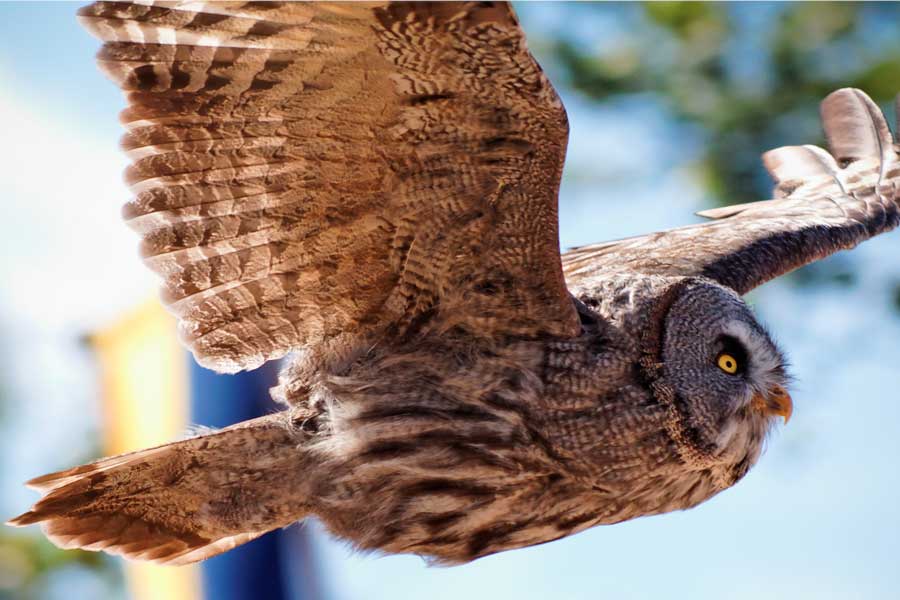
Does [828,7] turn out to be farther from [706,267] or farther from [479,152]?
[479,152]

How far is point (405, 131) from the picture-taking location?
3.29m

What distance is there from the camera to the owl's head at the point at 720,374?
146 inches

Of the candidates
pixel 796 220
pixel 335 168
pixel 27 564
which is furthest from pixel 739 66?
pixel 27 564

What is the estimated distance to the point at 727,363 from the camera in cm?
395

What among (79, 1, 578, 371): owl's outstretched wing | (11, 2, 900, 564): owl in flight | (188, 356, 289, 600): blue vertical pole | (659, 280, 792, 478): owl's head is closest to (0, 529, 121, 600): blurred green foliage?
(188, 356, 289, 600): blue vertical pole

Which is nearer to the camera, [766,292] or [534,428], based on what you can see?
[534,428]

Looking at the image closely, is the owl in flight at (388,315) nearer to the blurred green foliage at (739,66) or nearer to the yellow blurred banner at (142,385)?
the yellow blurred banner at (142,385)

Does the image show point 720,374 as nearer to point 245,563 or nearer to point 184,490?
point 184,490

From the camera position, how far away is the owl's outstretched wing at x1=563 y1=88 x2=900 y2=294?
15.5ft

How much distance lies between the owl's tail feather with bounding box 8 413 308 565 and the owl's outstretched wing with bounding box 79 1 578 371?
0.93ft

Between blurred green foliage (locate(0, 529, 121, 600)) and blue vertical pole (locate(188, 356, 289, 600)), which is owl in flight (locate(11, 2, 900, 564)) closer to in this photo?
blue vertical pole (locate(188, 356, 289, 600))

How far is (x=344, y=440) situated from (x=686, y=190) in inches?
169

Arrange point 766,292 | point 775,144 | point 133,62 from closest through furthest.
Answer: point 133,62 → point 775,144 → point 766,292

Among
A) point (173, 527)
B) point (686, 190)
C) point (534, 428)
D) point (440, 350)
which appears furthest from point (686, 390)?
point (686, 190)
